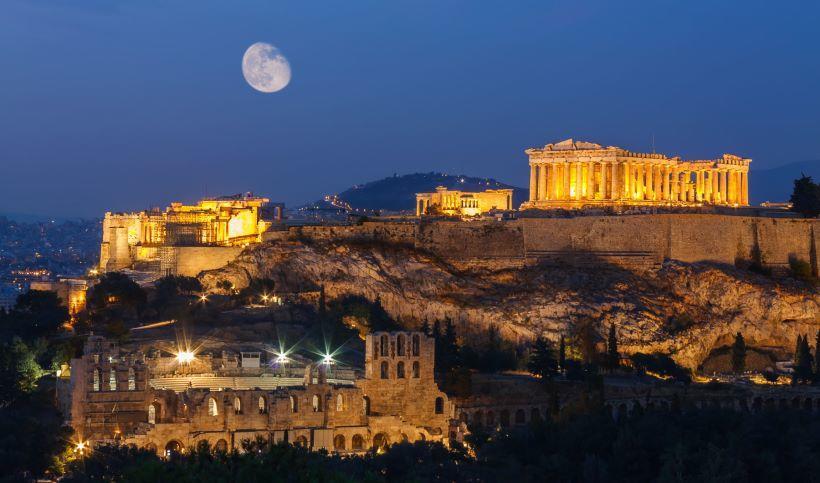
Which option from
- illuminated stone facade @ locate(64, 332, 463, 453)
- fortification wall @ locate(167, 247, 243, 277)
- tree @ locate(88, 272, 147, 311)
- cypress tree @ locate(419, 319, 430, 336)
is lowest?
illuminated stone facade @ locate(64, 332, 463, 453)

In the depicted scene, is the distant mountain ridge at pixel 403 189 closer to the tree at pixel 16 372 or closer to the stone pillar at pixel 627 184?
the stone pillar at pixel 627 184

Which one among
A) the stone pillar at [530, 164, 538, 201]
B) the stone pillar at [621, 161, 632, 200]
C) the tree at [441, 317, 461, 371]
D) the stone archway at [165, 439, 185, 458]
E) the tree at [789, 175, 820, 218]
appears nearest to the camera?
the stone archway at [165, 439, 185, 458]

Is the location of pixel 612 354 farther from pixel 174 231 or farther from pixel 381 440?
pixel 174 231

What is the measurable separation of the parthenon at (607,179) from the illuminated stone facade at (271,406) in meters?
37.4

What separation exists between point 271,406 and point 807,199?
1785 inches

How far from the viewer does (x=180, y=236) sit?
88000 millimetres

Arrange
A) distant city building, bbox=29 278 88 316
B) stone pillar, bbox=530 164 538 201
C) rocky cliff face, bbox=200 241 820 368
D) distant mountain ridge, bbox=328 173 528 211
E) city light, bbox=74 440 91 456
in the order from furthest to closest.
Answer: distant mountain ridge, bbox=328 173 528 211
stone pillar, bbox=530 164 538 201
distant city building, bbox=29 278 88 316
rocky cliff face, bbox=200 241 820 368
city light, bbox=74 440 91 456

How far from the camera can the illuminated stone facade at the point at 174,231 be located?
87.9 meters

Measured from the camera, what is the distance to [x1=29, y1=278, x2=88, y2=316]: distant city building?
264 feet

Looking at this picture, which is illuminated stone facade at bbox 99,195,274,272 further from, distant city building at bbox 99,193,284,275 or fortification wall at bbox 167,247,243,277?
fortification wall at bbox 167,247,243,277

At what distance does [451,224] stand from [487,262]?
3.43 metres

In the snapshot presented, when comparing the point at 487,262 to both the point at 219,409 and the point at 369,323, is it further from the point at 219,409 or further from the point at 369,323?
the point at 219,409

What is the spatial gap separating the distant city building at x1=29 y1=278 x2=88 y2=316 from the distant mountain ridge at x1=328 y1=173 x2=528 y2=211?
81125 mm

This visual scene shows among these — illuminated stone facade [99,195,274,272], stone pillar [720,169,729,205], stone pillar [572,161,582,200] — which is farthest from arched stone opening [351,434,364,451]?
stone pillar [720,169,729,205]
